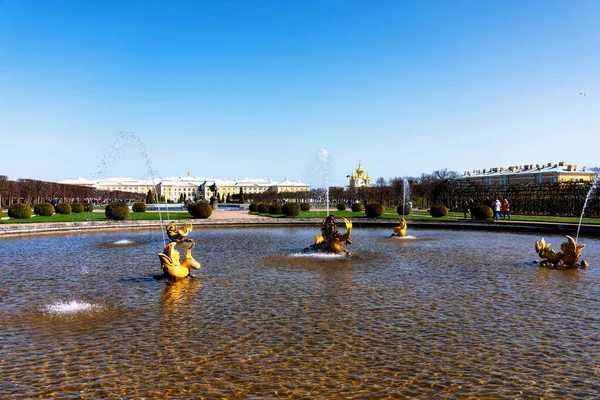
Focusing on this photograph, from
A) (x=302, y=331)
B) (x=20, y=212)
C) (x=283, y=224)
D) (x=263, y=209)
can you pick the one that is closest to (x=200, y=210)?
(x=283, y=224)

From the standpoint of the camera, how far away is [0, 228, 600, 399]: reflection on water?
180 inches

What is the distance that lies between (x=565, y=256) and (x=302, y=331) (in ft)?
26.7

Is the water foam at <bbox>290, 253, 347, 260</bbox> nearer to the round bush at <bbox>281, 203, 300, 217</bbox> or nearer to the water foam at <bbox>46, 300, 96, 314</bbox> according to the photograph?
the water foam at <bbox>46, 300, 96, 314</bbox>

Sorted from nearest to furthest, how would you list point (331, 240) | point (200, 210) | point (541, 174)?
1. point (331, 240)
2. point (200, 210)
3. point (541, 174)

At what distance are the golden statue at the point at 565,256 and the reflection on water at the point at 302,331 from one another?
477 millimetres

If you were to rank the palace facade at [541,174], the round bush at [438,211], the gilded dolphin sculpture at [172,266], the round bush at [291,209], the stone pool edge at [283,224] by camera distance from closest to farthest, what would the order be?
the gilded dolphin sculpture at [172,266] → the stone pool edge at [283,224] → the round bush at [438,211] → the round bush at [291,209] → the palace facade at [541,174]

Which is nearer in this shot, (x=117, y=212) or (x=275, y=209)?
(x=117, y=212)

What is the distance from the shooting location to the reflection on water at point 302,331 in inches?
180

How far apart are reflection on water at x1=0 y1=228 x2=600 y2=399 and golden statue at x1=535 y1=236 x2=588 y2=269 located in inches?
18.8

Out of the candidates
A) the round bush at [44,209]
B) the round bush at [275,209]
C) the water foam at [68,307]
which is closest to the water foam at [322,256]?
the water foam at [68,307]

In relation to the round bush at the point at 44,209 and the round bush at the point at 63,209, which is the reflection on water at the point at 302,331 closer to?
the round bush at the point at 44,209

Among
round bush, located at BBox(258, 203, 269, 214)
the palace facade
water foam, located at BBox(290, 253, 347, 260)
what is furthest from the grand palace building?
water foam, located at BBox(290, 253, 347, 260)

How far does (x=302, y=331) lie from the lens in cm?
618

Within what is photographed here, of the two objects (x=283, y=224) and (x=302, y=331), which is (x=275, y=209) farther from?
(x=302, y=331)
